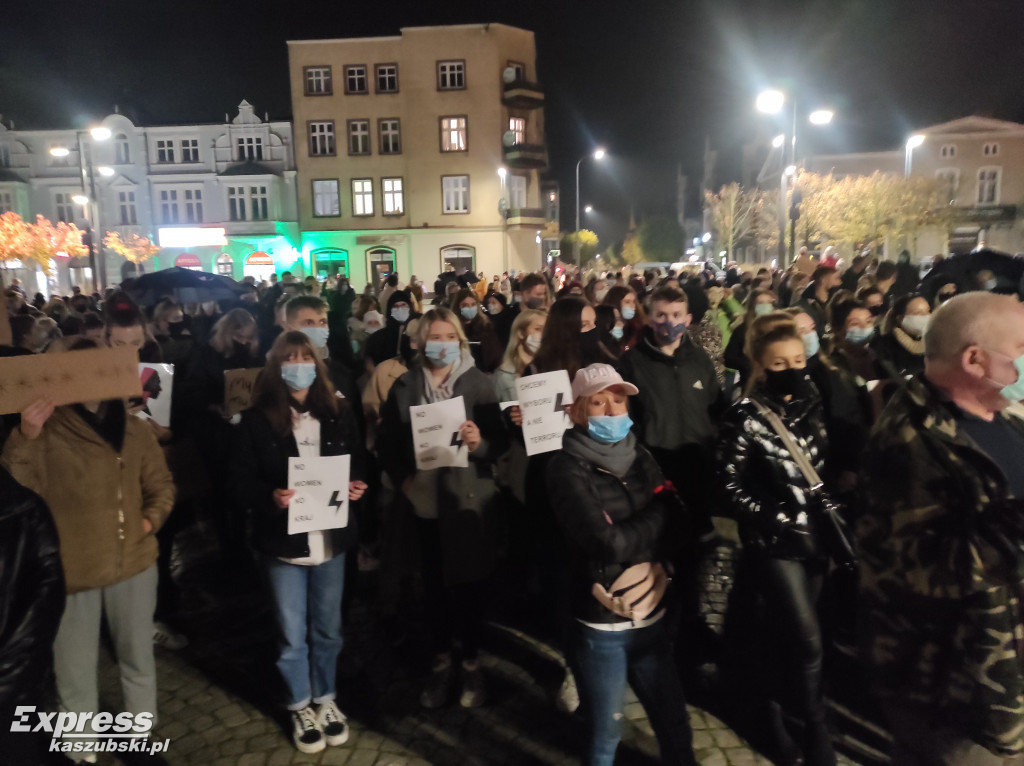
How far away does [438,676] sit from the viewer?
13.8ft

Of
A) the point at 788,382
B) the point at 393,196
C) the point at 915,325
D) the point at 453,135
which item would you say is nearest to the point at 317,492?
the point at 788,382

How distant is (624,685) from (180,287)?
1101 cm

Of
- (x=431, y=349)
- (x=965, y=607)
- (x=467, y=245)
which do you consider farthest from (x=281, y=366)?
(x=467, y=245)

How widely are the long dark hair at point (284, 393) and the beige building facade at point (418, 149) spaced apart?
35.5m

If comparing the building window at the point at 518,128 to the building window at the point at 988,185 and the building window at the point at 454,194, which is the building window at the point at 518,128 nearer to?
the building window at the point at 454,194

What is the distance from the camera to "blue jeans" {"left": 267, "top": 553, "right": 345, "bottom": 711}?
3.62 meters

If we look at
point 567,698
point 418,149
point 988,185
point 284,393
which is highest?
point 418,149

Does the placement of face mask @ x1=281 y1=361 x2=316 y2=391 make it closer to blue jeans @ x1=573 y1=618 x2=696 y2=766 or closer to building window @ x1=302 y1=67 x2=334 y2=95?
blue jeans @ x1=573 y1=618 x2=696 y2=766

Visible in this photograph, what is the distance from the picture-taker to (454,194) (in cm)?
3847

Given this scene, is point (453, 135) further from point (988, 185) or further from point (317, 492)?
point (988, 185)

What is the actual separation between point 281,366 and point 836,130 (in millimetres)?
59148

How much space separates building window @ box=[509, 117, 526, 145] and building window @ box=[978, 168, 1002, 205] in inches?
1304

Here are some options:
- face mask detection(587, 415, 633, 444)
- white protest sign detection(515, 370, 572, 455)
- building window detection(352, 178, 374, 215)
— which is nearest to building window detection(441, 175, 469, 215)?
building window detection(352, 178, 374, 215)

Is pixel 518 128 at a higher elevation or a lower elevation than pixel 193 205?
higher
